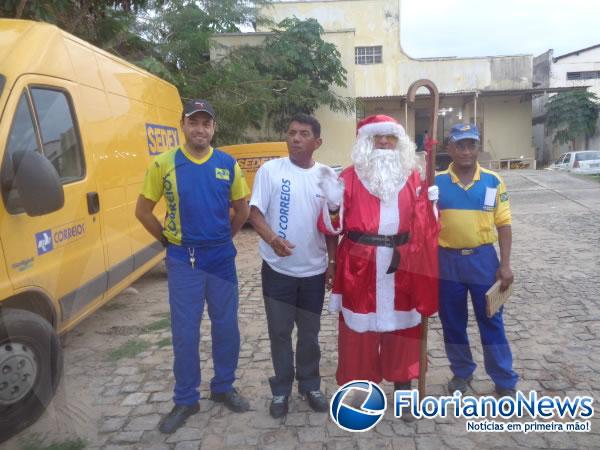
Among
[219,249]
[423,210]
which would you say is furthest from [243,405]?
[423,210]

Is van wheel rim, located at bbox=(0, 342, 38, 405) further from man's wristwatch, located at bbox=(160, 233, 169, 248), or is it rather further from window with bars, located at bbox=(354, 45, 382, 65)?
window with bars, located at bbox=(354, 45, 382, 65)

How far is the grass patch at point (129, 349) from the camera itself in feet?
13.6

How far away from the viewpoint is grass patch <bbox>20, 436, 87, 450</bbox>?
2.85 m

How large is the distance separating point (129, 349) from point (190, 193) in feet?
6.77

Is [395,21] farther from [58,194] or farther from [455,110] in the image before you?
[58,194]

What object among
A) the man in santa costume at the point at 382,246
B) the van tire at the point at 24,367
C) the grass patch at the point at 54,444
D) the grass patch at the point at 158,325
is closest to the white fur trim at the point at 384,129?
the man in santa costume at the point at 382,246

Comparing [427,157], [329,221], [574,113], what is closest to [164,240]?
[329,221]

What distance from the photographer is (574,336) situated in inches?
164

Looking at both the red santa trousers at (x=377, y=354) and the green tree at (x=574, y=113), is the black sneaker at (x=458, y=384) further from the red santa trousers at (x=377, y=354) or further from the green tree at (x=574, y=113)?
the green tree at (x=574, y=113)

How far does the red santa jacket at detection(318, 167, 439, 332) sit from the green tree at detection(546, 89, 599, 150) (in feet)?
79.7

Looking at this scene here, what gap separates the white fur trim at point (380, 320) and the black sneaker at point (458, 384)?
0.73m

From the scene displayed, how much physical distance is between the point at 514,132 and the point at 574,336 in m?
21.7

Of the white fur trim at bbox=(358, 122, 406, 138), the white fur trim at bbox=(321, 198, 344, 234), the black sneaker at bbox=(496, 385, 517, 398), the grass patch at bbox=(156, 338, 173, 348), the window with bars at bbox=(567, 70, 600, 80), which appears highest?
the window with bars at bbox=(567, 70, 600, 80)

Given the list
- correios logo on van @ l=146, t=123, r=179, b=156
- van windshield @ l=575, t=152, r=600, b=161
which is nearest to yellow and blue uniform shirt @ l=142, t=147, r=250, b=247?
correios logo on van @ l=146, t=123, r=179, b=156
